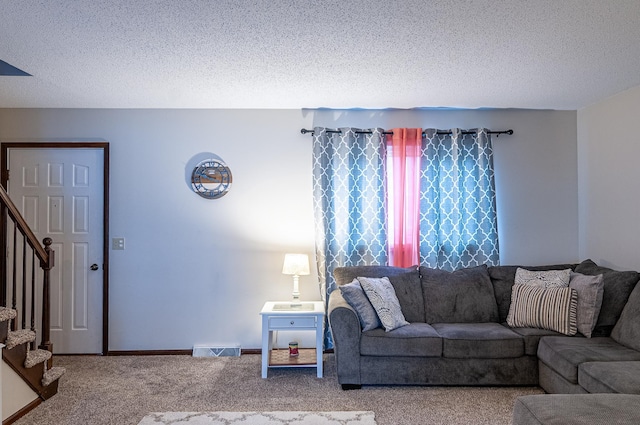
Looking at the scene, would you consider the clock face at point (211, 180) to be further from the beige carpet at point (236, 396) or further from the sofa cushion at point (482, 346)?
the sofa cushion at point (482, 346)

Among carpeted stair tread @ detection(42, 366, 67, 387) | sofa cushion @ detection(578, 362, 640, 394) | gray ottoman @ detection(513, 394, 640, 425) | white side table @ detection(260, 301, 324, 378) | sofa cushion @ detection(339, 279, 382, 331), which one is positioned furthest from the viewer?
white side table @ detection(260, 301, 324, 378)

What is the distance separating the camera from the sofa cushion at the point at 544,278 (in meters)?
3.85

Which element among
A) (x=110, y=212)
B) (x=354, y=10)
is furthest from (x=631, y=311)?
(x=110, y=212)

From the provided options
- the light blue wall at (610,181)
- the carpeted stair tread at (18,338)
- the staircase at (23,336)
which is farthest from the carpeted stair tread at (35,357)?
the light blue wall at (610,181)

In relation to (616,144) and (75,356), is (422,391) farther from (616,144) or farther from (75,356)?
(75,356)

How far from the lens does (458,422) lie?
2977mm

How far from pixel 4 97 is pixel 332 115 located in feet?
9.52

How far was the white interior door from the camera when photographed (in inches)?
175

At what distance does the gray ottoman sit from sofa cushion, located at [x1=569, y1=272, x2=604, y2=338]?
1.39m

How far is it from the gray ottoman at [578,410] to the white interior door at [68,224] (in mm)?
3791

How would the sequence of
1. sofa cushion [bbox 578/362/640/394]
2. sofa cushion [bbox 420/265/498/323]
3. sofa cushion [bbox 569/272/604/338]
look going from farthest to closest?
sofa cushion [bbox 420/265/498/323]
sofa cushion [bbox 569/272/604/338]
sofa cushion [bbox 578/362/640/394]

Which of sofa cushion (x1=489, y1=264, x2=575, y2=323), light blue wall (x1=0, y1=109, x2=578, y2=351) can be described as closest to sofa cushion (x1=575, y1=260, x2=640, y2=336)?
sofa cushion (x1=489, y1=264, x2=575, y2=323)

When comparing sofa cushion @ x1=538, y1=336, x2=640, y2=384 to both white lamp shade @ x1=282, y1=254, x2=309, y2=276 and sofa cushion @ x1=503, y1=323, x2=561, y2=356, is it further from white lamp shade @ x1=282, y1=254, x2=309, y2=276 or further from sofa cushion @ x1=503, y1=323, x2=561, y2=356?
white lamp shade @ x1=282, y1=254, x2=309, y2=276

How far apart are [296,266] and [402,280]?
3.06 ft
